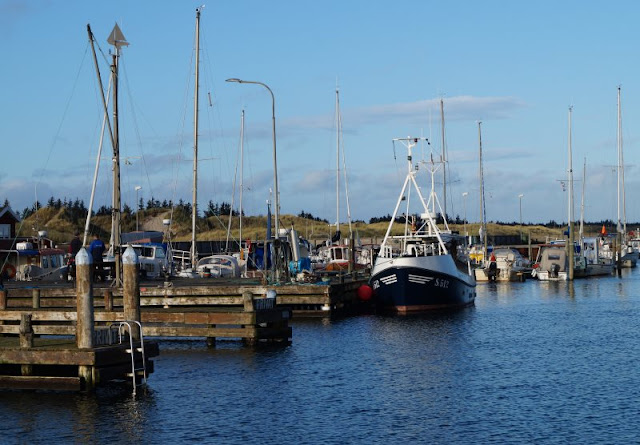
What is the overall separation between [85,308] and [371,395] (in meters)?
8.43

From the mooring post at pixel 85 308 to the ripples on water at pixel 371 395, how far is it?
848mm

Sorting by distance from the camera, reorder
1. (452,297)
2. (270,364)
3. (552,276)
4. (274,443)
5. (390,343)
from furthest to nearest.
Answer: (552,276)
(452,297)
(390,343)
(270,364)
(274,443)

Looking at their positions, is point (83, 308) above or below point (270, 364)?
above

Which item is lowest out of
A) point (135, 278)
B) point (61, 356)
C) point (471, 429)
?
point (471, 429)

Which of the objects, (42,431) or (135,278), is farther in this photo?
(135,278)

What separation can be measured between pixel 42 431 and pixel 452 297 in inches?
1354

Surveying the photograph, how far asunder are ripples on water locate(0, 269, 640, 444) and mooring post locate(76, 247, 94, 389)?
0.85 m

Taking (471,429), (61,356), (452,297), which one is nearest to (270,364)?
(61,356)

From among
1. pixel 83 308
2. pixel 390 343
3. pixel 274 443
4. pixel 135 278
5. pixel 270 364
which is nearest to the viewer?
pixel 274 443

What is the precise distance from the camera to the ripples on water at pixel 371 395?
2305cm

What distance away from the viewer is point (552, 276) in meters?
88.1

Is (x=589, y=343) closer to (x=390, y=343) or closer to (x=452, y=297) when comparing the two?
(x=390, y=343)

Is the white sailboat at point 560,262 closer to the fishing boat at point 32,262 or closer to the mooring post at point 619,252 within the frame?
the mooring post at point 619,252

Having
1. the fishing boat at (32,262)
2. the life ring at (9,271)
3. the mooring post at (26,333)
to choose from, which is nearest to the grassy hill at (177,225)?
the fishing boat at (32,262)
